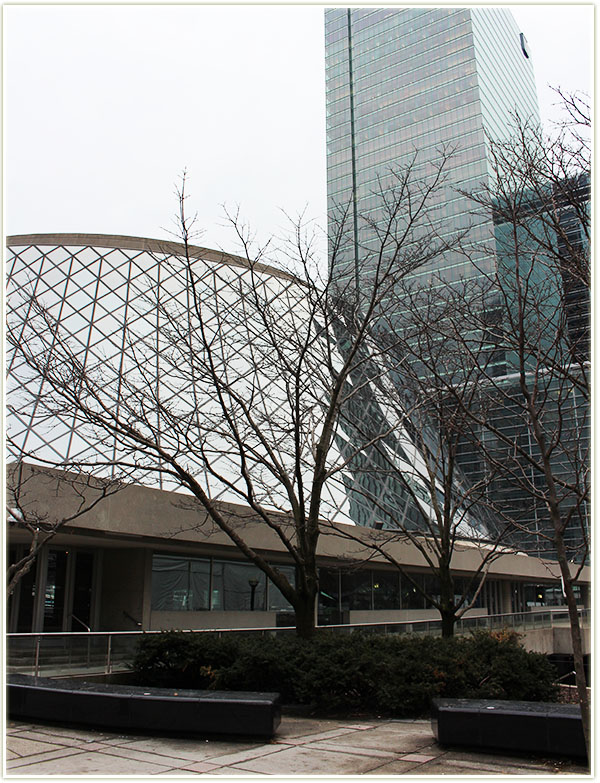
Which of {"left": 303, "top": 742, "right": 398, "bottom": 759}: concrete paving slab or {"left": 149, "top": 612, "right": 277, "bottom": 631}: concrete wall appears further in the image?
{"left": 149, "top": 612, "right": 277, "bottom": 631}: concrete wall

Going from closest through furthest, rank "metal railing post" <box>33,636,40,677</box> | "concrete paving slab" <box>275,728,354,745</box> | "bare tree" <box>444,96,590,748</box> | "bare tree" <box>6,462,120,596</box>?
1. "bare tree" <box>444,96,590,748</box>
2. "concrete paving slab" <box>275,728,354,745</box>
3. "metal railing post" <box>33,636,40,677</box>
4. "bare tree" <box>6,462,120,596</box>

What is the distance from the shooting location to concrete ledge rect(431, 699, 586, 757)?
7.26 meters

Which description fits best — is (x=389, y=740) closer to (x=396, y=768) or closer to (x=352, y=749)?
(x=352, y=749)

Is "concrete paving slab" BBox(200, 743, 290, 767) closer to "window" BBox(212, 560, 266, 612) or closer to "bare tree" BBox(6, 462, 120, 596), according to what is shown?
"bare tree" BBox(6, 462, 120, 596)

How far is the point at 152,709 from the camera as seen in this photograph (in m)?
8.61

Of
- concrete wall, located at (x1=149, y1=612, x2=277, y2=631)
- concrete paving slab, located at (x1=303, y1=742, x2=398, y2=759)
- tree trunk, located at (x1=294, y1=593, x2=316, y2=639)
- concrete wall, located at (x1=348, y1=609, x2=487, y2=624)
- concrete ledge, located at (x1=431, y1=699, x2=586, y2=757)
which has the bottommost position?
concrete wall, located at (x1=348, y1=609, x2=487, y2=624)

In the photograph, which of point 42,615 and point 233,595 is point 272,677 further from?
point 233,595

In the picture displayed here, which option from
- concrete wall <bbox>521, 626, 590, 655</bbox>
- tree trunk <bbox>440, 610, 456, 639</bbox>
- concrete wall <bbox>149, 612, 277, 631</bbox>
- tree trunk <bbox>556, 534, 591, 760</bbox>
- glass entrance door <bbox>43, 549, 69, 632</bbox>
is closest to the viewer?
tree trunk <bbox>556, 534, 591, 760</bbox>

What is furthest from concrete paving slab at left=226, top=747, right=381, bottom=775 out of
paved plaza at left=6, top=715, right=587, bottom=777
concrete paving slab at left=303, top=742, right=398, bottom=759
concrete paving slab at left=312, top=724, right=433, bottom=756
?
concrete paving slab at left=312, top=724, right=433, bottom=756

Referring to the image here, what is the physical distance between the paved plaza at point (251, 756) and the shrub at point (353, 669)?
1.70m

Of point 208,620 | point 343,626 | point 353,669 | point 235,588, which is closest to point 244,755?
point 353,669

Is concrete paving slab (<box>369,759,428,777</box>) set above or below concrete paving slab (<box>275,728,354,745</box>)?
above

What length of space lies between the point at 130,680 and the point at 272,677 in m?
2.97

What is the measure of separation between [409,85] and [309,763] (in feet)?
276
